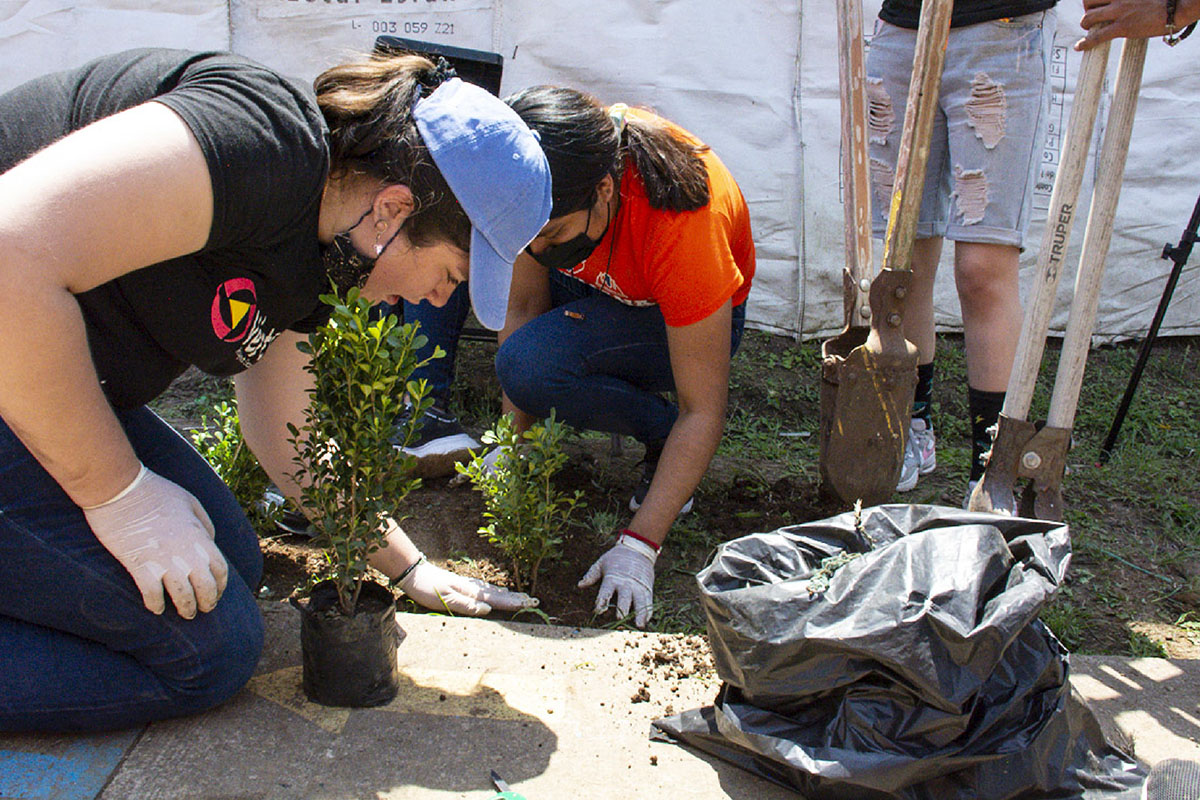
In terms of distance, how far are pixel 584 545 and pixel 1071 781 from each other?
143cm

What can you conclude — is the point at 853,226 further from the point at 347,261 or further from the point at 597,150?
the point at 347,261

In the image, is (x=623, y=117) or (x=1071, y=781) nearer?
(x=1071, y=781)

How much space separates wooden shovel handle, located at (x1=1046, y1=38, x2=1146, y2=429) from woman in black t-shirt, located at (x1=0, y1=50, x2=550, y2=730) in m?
1.44

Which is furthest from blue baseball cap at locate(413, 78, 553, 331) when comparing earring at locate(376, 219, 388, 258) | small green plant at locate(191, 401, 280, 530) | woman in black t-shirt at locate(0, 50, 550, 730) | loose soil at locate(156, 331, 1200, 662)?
small green plant at locate(191, 401, 280, 530)

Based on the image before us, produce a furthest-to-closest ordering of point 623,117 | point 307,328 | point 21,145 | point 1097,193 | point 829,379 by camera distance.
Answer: point 829,379 → point 623,117 → point 1097,193 → point 307,328 → point 21,145

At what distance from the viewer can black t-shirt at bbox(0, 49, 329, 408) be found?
1.50m

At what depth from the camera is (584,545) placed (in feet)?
9.08

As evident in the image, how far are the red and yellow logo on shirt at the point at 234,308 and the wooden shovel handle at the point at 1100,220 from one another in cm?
193

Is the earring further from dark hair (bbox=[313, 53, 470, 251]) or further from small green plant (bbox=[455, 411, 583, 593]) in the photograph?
small green plant (bbox=[455, 411, 583, 593])

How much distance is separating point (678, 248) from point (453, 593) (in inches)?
41.5

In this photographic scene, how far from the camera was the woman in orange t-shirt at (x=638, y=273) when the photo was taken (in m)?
2.24

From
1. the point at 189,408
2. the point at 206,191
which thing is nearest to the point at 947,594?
the point at 206,191

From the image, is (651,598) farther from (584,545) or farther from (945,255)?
(945,255)

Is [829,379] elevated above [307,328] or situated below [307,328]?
below
